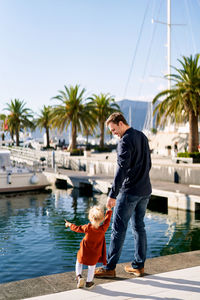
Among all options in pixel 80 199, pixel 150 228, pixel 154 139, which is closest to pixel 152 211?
pixel 150 228

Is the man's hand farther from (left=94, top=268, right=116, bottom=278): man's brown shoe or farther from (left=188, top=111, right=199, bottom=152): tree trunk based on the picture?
(left=188, top=111, right=199, bottom=152): tree trunk

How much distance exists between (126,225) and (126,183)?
54 cm

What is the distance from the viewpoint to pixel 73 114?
3931cm

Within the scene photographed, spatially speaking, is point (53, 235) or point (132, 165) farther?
point (53, 235)

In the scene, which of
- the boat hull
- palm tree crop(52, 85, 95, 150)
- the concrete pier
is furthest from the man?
palm tree crop(52, 85, 95, 150)

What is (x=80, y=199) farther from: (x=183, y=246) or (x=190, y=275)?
(x=190, y=275)

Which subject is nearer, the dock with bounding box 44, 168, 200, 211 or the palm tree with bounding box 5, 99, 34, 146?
the dock with bounding box 44, 168, 200, 211

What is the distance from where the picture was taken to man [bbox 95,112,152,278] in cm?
403

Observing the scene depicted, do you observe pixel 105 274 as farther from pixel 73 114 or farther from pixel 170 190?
pixel 73 114

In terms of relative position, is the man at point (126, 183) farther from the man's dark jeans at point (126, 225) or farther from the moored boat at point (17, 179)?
the moored boat at point (17, 179)

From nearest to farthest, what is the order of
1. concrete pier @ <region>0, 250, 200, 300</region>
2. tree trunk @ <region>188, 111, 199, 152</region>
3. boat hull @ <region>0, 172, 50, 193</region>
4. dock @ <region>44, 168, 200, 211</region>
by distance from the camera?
concrete pier @ <region>0, 250, 200, 300</region>
dock @ <region>44, 168, 200, 211</region>
boat hull @ <region>0, 172, 50, 193</region>
tree trunk @ <region>188, 111, 199, 152</region>

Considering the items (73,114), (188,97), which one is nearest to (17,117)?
(73,114)

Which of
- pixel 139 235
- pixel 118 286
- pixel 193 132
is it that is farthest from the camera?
pixel 193 132

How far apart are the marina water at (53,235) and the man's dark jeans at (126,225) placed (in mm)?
3863
